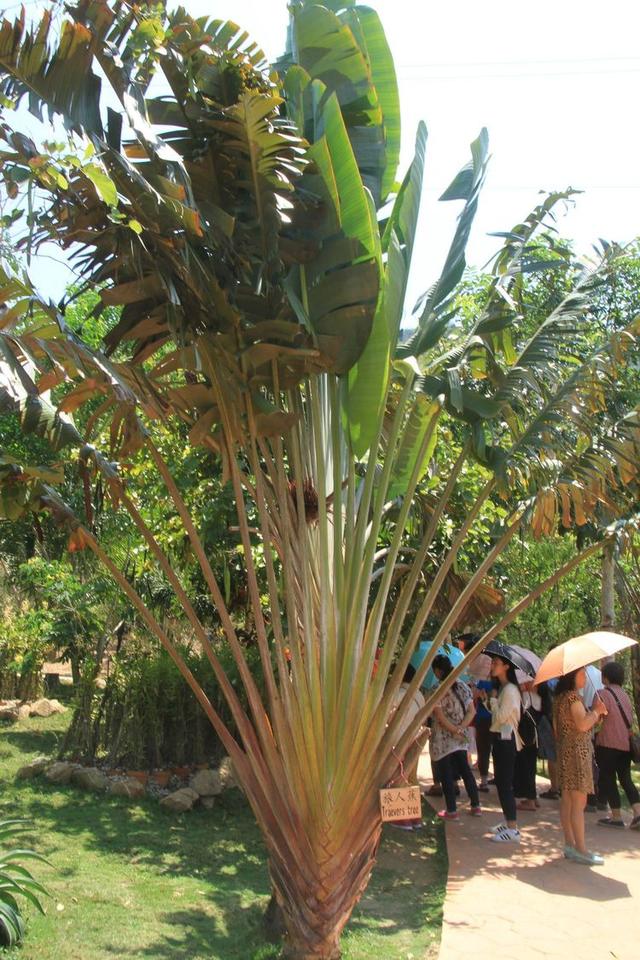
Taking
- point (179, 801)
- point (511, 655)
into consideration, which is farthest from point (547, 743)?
point (179, 801)

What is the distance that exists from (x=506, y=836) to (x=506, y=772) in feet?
1.97

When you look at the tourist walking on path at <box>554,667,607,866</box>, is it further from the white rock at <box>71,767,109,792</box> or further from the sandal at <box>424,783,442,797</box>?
the white rock at <box>71,767,109,792</box>

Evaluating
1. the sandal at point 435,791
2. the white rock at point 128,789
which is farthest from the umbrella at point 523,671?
the white rock at point 128,789

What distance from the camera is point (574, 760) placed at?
25.7 feet

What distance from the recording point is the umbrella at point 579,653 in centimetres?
770

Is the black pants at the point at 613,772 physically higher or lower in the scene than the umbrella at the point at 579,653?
lower

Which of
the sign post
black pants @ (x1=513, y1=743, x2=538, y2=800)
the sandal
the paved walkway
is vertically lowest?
the paved walkway

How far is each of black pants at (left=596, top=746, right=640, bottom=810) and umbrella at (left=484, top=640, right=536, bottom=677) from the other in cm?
109

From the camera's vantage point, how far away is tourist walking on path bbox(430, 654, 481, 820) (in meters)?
9.35

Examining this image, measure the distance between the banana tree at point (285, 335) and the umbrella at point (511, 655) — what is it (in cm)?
300

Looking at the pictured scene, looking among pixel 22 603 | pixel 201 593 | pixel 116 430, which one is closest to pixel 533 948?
pixel 116 430

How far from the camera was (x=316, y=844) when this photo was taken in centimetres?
565

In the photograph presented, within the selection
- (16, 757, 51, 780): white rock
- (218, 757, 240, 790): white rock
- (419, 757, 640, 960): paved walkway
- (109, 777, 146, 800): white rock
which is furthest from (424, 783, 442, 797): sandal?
(16, 757, 51, 780): white rock

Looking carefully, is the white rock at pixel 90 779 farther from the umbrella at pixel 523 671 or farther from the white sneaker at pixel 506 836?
the umbrella at pixel 523 671
